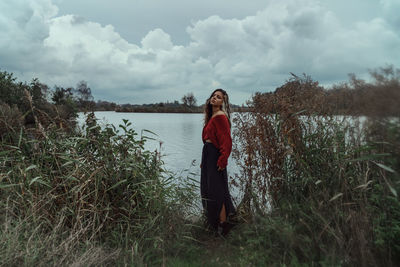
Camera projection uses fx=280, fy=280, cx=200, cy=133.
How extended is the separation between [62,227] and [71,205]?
0.27m

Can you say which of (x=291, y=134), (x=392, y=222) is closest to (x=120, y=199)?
(x=291, y=134)

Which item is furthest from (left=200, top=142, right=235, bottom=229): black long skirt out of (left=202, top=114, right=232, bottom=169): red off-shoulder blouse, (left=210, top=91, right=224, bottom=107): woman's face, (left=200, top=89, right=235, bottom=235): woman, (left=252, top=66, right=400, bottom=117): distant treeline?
(left=252, top=66, right=400, bottom=117): distant treeline

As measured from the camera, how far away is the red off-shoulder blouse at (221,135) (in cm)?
364

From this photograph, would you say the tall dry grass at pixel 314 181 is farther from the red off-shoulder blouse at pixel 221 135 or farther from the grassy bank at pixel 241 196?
the red off-shoulder blouse at pixel 221 135

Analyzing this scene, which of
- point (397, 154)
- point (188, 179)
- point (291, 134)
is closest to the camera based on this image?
point (397, 154)

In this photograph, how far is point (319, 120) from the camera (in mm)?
3436

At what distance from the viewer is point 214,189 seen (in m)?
3.77

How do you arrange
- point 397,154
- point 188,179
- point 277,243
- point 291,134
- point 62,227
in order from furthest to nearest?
point 188,179 < point 291,134 < point 62,227 < point 277,243 < point 397,154

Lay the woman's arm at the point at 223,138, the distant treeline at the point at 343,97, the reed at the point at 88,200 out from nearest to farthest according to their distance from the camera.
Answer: the distant treeline at the point at 343,97
the reed at the point at 88,200
the woman's arm at the point at 223,138

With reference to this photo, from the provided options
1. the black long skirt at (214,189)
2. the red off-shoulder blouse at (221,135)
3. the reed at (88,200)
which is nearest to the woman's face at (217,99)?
the red off-shoulder blouse at (221,135)

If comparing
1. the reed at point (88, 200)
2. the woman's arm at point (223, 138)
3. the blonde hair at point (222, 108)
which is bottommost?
the reed at point (88, 200)

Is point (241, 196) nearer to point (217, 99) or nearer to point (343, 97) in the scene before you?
point (217, 99)

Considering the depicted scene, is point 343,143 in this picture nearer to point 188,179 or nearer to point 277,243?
point 277,243

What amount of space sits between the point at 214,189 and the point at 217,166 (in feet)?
1.02
